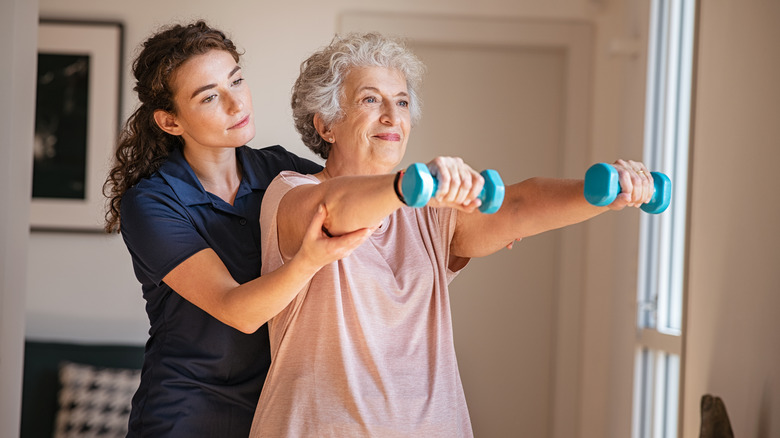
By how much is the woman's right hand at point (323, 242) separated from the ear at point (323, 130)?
17.0 inches

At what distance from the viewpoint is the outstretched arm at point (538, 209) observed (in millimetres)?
1299

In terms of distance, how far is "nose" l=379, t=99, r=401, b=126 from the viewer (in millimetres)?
1600

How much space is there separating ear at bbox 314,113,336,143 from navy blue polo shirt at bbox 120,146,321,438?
0.84 ft

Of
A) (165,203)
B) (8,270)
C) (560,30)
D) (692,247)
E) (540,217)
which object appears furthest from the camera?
(560,30)

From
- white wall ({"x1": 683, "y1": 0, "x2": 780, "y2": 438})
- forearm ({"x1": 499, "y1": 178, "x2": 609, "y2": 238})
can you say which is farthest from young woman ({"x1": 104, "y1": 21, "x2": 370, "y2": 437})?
white wall ({"x1": 683, "y1": 0, "x2": 780, "y2": 438})

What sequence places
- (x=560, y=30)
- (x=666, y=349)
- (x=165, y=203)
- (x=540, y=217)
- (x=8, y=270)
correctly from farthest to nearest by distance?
1. (x=560, y=30)
2. (x=666, y=349)
3. (x=8, y=270)
4. (x=165, y=203)
5. (x=540, y=217)

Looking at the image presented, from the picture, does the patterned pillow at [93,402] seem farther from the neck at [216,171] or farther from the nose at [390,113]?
the nose at [390,113]

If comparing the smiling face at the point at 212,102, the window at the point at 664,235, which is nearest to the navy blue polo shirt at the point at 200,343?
the smiling face at the point at 212,102

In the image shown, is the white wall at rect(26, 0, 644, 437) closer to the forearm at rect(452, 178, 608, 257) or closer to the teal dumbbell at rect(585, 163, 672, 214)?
the forearm at rect(452, 178, 608, 257)

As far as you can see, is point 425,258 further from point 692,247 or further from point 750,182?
point 692,247

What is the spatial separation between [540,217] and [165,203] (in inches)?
31.1

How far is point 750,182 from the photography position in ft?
6.73

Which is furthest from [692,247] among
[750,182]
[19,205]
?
[19,205]

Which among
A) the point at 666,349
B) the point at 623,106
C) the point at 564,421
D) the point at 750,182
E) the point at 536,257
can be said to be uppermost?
the point at 623,106
